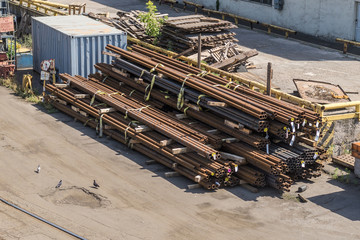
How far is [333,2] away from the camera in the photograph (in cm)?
3641

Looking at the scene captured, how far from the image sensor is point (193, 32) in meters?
30.0

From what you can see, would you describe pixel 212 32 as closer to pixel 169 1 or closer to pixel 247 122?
pixel 247 122

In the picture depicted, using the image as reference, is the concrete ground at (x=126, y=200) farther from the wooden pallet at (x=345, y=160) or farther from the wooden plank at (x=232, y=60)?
the wooden plank at (x=232, y=60)

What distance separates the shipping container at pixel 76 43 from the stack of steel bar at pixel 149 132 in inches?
47.2

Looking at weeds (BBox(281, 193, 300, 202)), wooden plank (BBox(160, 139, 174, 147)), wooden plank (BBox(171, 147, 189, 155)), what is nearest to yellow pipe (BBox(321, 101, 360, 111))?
weeds (BBox(281, 193, 300, 202))

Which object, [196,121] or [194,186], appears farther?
[196,121]

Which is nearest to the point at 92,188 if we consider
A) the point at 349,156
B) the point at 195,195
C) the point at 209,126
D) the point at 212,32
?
the point at 195,195

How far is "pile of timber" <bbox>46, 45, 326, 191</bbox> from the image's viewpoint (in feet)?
65.1

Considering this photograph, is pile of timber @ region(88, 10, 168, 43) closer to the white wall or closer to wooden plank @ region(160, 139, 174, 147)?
the white wall

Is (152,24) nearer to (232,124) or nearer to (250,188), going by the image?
(232,124)

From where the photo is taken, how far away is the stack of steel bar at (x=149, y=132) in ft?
65.1

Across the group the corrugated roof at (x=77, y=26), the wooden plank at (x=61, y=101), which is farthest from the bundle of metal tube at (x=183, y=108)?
the corrugated roof at (x=77, y=26)

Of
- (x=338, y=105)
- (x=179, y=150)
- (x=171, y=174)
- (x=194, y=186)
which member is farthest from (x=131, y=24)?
(x=194, y=186)

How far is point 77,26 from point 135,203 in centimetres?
1279
